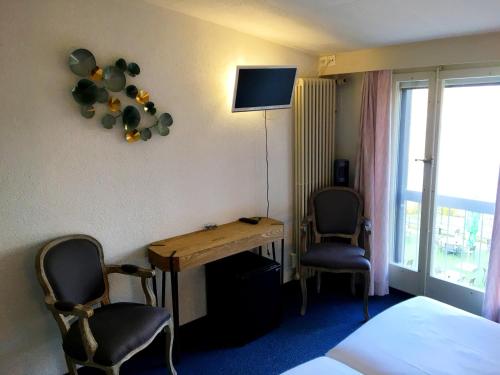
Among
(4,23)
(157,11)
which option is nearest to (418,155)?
(157,11)

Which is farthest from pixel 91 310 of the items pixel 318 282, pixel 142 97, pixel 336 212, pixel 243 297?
pixel 336 212

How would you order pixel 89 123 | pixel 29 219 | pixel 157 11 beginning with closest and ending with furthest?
pixel 29 219 < pixel 89 123 < pixel 157 11

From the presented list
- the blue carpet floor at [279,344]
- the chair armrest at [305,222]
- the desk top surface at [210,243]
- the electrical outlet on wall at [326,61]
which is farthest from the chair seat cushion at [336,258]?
the electrical outlet on wall at [326,61]

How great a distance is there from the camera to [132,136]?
102 inches

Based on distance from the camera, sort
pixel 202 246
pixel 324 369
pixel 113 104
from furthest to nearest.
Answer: pixel 202 246
pixel 113 104
pixel 324 369

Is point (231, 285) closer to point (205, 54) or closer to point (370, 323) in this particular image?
point (370, 323)

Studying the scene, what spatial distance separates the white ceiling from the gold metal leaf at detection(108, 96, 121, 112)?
0.68 m

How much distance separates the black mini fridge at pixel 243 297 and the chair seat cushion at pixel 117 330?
62 cm

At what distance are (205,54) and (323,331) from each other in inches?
88.7

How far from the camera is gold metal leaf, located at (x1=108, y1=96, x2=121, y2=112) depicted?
246 centimetres

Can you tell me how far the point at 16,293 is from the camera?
2.29 m

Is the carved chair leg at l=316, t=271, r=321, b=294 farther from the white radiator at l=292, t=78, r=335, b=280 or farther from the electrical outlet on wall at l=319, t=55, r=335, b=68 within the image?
the electrical outlet on wall at l=319, t=55, r=335, b=68

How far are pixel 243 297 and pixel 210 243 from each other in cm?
46

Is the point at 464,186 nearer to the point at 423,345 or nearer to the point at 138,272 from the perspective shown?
the point at 423,345
